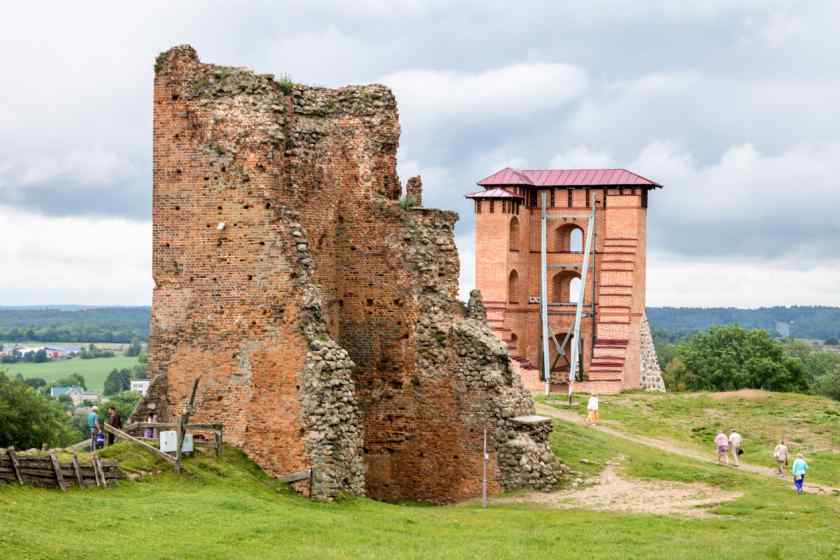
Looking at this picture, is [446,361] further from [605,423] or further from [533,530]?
[605,423]

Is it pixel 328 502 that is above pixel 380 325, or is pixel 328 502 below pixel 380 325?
below

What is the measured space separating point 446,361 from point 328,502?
4.93 meters

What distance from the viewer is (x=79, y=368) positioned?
156 meters

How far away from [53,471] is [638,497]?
11398 mm

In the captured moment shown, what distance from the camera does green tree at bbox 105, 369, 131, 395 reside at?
121 meters

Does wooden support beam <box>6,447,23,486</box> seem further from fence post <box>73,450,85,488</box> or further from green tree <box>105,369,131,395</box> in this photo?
green tree <box>105,369,131,395</box>

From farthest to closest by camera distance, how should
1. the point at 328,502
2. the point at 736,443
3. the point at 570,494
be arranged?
1. the point at 736,443
2. the point at 570,494
3. the point at 328,502

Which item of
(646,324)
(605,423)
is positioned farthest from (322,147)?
(646,324)

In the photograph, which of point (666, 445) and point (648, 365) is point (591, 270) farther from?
point (666, 445)

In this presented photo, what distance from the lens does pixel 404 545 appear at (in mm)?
20172

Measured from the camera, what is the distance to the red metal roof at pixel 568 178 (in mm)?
57991

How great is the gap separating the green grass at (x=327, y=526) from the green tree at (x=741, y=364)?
38.4 metres

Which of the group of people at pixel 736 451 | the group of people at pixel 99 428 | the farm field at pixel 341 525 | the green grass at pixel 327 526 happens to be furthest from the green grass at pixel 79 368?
the green grass at pixel 327 526

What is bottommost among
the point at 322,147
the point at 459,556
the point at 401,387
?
the point at 459,556
